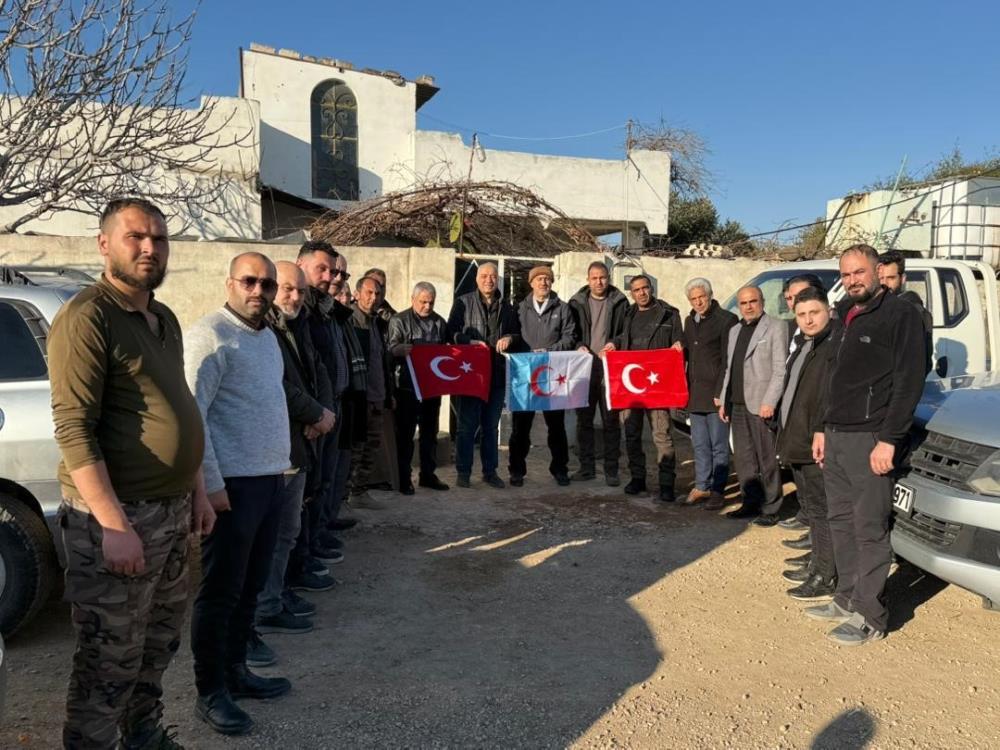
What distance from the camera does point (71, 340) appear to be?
2242 millimetres

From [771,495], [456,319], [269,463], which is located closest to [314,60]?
[456,319]

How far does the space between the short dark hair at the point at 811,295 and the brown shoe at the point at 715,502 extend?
243 cm

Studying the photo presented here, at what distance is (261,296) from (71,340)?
0.94m

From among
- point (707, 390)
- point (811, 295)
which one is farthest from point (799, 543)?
point (811, 295)

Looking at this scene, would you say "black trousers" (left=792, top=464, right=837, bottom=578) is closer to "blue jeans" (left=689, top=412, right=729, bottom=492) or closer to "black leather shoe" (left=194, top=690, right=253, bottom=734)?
"blue jeans" (left=689, top=412, right=729, bottom=492)

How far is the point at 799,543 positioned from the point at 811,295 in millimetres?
2063

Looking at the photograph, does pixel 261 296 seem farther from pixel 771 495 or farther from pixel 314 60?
pixel 314 60

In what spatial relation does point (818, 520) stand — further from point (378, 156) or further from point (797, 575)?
point (378, 156)

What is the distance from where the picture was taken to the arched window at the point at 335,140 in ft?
65.8

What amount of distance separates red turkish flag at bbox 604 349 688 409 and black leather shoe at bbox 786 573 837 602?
2655 mm

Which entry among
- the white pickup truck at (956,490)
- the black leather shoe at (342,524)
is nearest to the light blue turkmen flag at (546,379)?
the black leather shoe at (342,524)

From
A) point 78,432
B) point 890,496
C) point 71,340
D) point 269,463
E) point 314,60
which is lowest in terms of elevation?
point 890,496

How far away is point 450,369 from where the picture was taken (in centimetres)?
742

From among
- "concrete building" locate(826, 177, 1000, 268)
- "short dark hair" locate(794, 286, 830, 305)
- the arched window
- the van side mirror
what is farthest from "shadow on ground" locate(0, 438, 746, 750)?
the arched window
